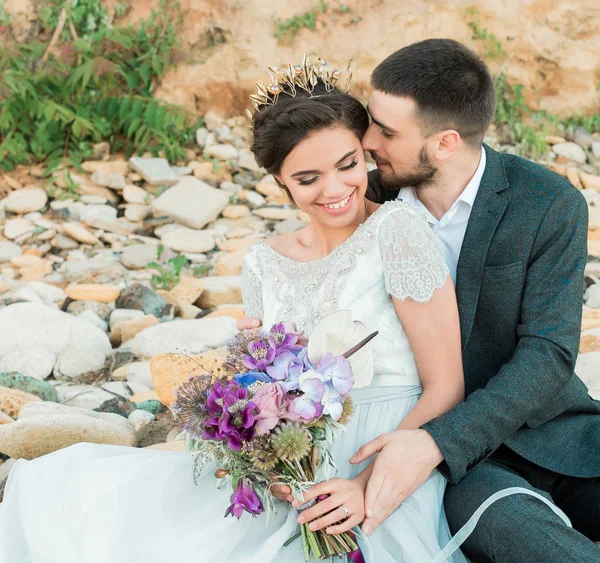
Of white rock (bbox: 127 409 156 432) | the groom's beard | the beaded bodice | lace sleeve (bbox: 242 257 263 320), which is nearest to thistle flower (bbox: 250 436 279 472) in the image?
the beaded bodice

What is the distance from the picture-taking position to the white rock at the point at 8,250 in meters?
7.34

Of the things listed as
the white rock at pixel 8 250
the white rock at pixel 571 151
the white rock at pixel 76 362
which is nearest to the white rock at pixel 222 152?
the white rock at pixel 8 250

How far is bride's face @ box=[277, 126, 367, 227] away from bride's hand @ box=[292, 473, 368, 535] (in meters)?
0.97

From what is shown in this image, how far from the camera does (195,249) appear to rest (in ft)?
24.3

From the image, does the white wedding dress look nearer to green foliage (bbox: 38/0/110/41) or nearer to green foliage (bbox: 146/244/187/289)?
green foliage (bbox: 146/244/187/289)

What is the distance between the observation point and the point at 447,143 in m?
3.25

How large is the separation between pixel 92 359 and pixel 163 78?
4263 mm

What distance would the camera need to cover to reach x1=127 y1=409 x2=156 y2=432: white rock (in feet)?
14.6

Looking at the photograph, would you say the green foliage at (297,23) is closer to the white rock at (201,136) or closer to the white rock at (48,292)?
the white rock at (201,136)

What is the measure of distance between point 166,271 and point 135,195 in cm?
151

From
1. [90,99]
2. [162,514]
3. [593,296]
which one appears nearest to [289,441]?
[162,514]

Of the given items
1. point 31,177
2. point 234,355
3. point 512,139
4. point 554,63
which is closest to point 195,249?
point 31,177

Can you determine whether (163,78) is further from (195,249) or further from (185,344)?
(185,344)

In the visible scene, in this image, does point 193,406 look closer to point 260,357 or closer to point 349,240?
point 260,357
